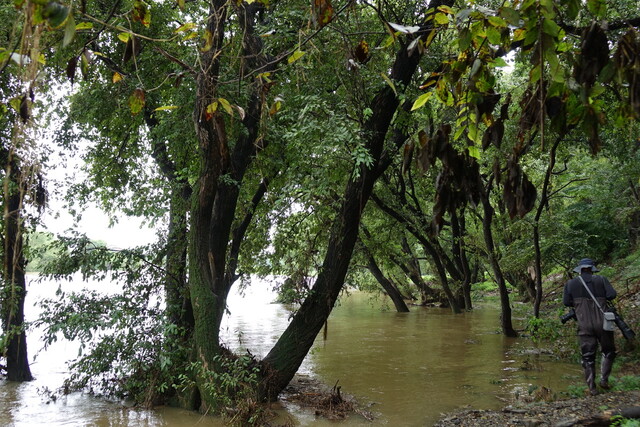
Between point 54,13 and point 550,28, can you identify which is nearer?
point 54,13

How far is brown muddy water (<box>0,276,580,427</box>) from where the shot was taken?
24.7 ft

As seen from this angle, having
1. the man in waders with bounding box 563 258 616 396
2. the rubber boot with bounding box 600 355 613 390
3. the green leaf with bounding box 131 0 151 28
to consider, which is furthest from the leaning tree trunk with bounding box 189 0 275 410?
the rubber boot with bounding box 600 355 613 390

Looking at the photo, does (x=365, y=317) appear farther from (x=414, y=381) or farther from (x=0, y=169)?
(x=0, y=169)

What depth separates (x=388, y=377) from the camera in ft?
32.9

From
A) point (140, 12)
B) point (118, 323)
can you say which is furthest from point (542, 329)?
point (140, 12)

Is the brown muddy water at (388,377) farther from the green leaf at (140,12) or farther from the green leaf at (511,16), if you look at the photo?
the green leaf at (511,16)

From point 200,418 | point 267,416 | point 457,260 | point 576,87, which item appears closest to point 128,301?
point 200,418

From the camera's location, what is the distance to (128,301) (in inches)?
317

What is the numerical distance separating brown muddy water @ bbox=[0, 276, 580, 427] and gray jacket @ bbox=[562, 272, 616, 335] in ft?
4.26

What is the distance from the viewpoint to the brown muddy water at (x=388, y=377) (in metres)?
7.52

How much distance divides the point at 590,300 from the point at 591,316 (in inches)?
9.1

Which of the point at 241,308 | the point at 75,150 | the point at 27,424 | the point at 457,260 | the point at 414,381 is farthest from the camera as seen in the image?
the point at 241,308

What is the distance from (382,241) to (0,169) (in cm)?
1178

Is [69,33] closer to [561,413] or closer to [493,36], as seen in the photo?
[493,36]
